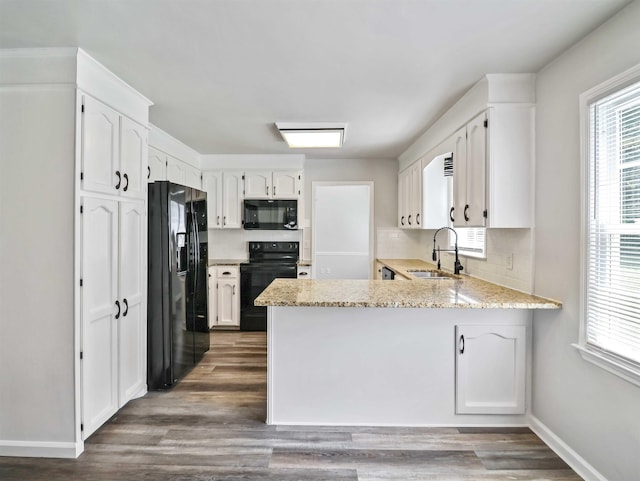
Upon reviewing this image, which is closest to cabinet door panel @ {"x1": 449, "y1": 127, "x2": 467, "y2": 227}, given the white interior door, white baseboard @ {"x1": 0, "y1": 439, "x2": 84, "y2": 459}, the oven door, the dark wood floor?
the dark wood floor

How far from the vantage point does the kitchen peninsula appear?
222 centimetres

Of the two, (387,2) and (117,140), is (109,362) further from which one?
(387,2)

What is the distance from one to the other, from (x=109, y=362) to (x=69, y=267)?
2.39ft

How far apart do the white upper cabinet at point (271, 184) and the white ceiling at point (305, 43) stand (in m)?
1.75

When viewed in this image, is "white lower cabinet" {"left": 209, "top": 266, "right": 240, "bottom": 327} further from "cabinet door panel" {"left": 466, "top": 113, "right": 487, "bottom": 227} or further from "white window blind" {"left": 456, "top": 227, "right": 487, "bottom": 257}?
"cabinet door panel" {"left": 466, "top": 113, "right": 487, "bottom": 227}

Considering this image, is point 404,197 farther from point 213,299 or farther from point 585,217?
point 213,299

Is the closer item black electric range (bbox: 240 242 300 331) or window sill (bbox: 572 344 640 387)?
window sill (bbox: 572 344 640 387)

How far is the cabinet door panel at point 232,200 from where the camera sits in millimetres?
4613

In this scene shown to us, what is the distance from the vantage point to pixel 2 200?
1948 millimetres

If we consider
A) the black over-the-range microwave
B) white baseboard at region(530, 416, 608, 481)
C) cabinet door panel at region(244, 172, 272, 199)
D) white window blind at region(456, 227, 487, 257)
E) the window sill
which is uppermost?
cabinet door panel at region(244, 172, 272, 199)

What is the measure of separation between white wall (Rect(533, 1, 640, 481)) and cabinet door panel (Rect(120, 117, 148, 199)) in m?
2.85

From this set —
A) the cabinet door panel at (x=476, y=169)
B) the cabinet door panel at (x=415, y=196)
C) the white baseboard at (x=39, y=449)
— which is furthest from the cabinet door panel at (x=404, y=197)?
the white baseboard at (x=39, y=449)

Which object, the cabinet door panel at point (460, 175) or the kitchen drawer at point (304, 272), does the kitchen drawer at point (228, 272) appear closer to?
the kitchen drawer at point (304, 272)

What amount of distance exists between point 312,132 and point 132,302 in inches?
85.5
